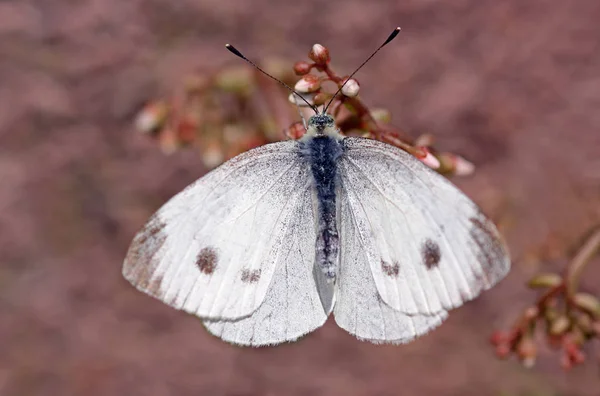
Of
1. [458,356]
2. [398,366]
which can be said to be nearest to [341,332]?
[398,366]

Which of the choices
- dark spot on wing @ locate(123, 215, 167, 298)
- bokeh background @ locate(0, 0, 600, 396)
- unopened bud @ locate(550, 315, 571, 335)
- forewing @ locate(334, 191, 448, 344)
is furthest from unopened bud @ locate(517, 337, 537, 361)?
bokeh background @ locate(0, 0, 600, 396)

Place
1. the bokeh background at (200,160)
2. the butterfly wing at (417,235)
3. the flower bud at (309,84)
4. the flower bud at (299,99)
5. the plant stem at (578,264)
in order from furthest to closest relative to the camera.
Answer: the bokeh background at (200,160) < the plant stem at (578,264) < the flower bud at (299,99) < the flower bud at (309,84) < the butterfly wing at (417,235)

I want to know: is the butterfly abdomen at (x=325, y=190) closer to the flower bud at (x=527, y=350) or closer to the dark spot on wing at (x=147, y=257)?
the dark spot on wing at (x=147, y=257)

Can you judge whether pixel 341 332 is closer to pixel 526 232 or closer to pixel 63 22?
pixel 526 232

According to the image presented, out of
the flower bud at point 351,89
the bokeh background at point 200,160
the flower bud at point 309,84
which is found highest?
the flower bud at point 351,89

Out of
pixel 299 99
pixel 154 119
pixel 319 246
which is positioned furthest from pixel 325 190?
pixel 154 119

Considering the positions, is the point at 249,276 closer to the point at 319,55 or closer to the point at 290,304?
the point at 290,304

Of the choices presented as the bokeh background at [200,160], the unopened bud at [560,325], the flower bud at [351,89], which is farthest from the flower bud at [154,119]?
the unopened bud at [560,325]
